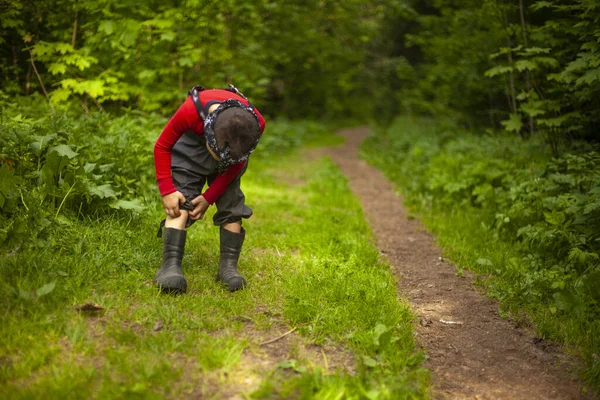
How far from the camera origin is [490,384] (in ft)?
8.81

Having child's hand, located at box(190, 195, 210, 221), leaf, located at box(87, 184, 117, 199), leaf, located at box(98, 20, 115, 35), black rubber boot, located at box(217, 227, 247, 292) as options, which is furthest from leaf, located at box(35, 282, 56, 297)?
leaf, located at box(98, 20, 115, 35)

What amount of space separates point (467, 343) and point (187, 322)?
6.24 ft

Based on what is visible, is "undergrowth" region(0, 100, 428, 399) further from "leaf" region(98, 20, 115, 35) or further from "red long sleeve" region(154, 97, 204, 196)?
"leaf" region(98, 20, 115, 35)

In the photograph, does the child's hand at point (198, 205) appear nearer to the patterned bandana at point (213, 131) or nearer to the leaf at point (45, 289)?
the patterned bandana at point (213, 131)

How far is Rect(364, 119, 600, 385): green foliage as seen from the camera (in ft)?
11.4

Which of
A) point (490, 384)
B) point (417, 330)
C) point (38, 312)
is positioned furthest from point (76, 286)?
point (490, 384)

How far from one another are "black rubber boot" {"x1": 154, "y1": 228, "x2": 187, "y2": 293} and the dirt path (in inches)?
67.1

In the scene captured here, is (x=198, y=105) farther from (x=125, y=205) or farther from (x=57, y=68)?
(x=57, y=68)

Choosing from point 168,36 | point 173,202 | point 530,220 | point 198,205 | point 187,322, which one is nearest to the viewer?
point 187,322

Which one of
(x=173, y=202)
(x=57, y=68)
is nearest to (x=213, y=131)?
(x=173, y=202)

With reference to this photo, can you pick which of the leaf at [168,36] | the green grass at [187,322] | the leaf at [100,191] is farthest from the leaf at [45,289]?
the leaf at [168,36]

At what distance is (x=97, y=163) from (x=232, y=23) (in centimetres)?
773

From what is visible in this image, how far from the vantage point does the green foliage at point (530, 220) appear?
348 centimetres

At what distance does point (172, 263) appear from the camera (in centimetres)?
327
